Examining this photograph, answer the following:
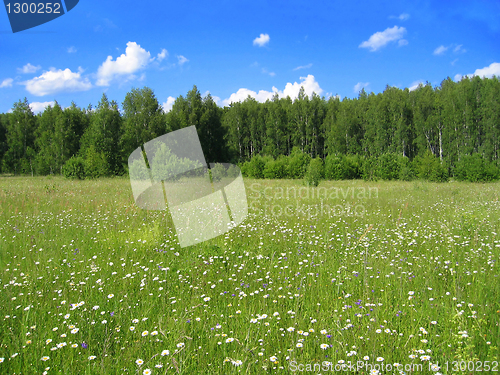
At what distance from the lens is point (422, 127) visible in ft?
132

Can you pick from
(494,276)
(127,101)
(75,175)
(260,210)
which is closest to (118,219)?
(260,210)

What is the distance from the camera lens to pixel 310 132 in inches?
1897

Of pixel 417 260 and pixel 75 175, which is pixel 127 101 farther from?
pixel 417 260

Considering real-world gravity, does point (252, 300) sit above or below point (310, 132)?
below

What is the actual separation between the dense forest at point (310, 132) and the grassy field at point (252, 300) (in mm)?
22642

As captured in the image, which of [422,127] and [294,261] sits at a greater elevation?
[422,127]

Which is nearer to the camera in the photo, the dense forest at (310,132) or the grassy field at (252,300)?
the grassy field at (252,300)

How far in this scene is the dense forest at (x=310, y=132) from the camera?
100 ft

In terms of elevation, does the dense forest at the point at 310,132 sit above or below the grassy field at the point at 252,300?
above

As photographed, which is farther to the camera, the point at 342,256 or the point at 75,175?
the point at 75,175

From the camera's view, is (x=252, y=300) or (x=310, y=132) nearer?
(x=252, y=300)

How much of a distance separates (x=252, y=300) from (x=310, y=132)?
4750 centimetres

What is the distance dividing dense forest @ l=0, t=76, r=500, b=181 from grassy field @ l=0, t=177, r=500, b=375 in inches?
891

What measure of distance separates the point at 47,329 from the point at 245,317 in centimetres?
191
